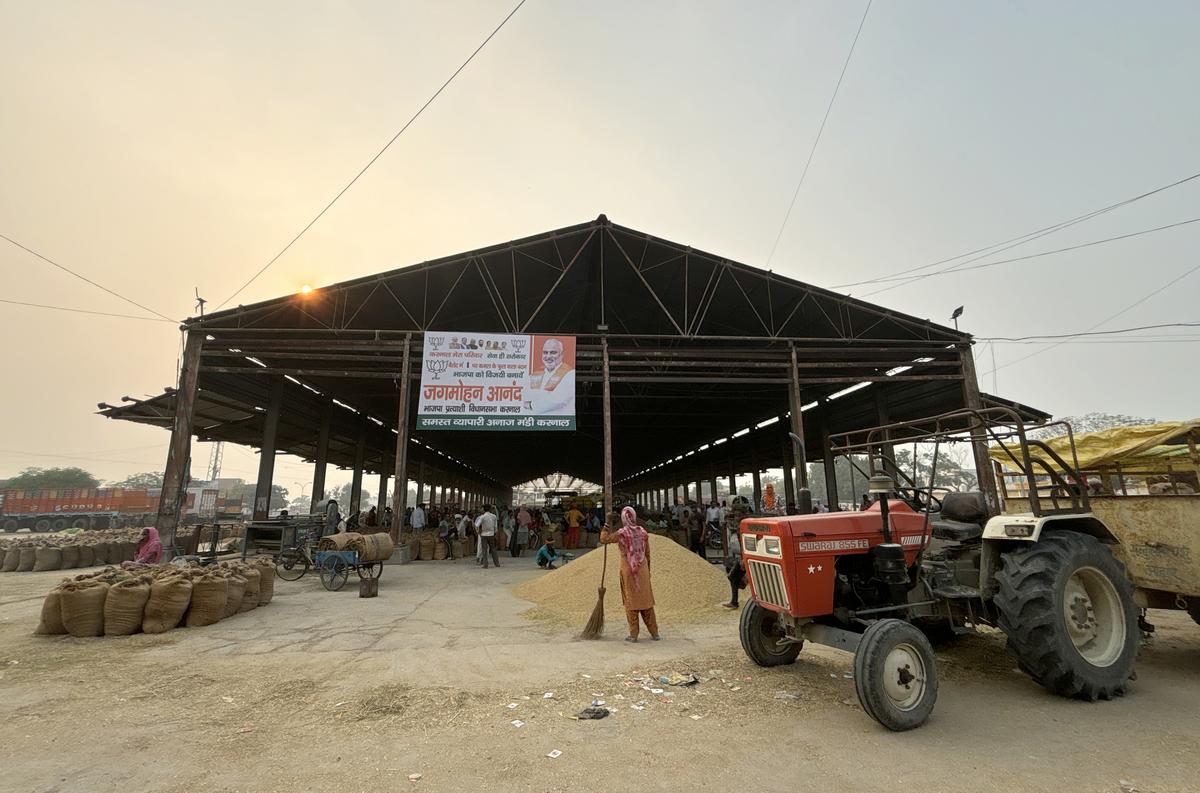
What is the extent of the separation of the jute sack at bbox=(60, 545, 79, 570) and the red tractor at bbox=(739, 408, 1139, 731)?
18.7 m

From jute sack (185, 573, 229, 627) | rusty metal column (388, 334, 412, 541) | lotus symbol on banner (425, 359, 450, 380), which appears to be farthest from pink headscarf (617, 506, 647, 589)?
rusty metal column (388, 334, 412, 541)

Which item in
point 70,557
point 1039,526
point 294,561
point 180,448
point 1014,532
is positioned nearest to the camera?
point 1039,526

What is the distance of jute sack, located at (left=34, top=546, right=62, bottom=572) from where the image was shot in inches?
539

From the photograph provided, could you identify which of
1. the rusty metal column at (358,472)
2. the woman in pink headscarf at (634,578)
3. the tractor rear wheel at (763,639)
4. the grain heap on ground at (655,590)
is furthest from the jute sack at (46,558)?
the tractor rear wheel at (763,639)

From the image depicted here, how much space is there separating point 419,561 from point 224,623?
27.8ft

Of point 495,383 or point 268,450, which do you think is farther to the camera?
point 268,450

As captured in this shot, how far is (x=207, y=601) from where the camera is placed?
6.95 m

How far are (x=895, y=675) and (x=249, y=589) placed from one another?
8819 millimetres

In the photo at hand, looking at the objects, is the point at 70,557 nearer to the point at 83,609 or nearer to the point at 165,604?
the point at 83,609

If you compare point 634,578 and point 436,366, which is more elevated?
point 436,366

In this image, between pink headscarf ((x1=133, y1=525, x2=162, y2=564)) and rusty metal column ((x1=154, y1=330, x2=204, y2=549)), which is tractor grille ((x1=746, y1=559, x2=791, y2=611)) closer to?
pink headscarf ((x1=133, y1=525, x2=162, y2=564))

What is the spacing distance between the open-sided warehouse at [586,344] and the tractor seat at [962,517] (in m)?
4.70

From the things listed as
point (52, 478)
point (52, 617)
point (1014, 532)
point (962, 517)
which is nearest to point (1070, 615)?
point (1014, 532)

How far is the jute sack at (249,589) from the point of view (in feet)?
25.7
